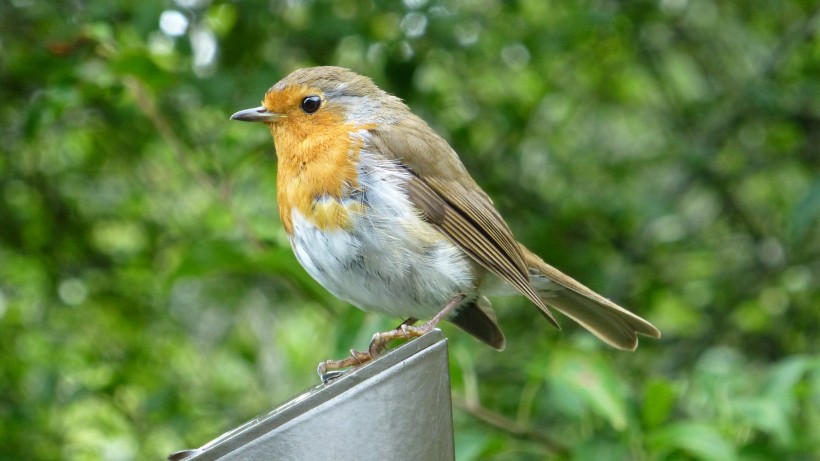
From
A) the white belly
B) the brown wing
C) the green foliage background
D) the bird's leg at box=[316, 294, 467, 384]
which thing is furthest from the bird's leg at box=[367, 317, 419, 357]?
the green foliage background

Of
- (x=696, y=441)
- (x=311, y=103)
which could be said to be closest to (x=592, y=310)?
(x=696, y=441)

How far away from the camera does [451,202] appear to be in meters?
3.40

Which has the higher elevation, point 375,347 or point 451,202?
point 451,202

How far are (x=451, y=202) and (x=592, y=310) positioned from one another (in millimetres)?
592

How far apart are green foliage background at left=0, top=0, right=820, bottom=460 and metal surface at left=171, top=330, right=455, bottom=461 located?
1691 mm

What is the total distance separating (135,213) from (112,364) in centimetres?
75

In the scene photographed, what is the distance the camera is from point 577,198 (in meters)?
5.19

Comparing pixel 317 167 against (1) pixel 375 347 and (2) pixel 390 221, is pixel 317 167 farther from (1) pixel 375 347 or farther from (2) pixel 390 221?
(1) pixel 375 347

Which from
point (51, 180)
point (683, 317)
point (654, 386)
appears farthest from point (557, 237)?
point (51, 180)

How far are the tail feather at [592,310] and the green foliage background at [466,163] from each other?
1.22ft

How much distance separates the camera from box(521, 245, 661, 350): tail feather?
3535 millimetres

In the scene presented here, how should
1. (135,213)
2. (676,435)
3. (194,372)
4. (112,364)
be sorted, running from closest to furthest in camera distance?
(676,435) < (112,364) < (135,213) < (194,372)

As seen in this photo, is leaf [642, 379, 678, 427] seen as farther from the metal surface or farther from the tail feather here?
the metal surface

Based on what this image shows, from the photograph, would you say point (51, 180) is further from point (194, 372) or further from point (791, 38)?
point (791, 38)
